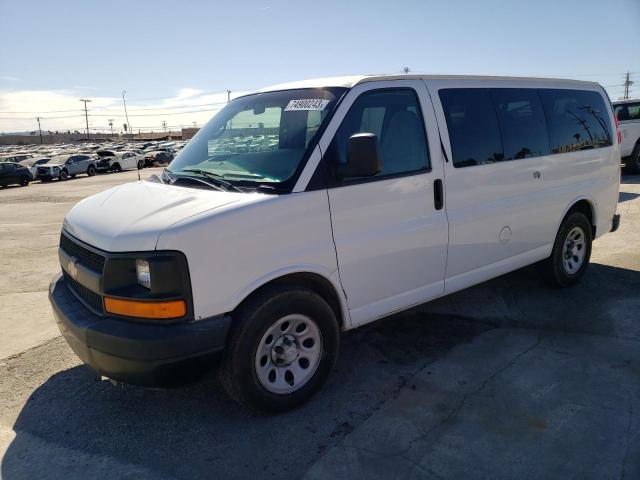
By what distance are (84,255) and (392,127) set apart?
7.37 feet

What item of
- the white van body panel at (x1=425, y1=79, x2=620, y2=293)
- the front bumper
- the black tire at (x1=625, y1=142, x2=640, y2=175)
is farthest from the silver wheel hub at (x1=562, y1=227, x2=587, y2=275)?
the black tire at (x1=625, y1=142, x2=640, y2=175)

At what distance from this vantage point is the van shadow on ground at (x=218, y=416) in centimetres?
280

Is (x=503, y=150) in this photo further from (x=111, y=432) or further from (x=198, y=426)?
(x=111, y=432)

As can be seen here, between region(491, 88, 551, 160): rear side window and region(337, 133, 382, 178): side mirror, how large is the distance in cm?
177

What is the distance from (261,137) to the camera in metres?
3.57

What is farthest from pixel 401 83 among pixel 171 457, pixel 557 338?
pixel 171 457

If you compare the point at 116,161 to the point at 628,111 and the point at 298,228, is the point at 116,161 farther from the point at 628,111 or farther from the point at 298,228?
the point at 298,228

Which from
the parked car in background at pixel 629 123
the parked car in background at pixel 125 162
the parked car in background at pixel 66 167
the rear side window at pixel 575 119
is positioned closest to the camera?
the rear side window at pixel 575 119

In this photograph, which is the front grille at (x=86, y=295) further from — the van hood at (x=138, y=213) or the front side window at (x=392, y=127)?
the front side window at (x=392, y=127)

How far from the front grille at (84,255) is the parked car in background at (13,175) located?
2606 cm

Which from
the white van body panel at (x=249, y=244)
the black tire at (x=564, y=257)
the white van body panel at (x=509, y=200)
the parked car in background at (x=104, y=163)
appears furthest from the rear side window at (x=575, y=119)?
the parked car in background at (x=104, y=163)

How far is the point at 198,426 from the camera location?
10.4 feet

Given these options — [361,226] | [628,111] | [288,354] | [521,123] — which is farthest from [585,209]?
[628,111]

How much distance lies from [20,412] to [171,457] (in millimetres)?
1283
